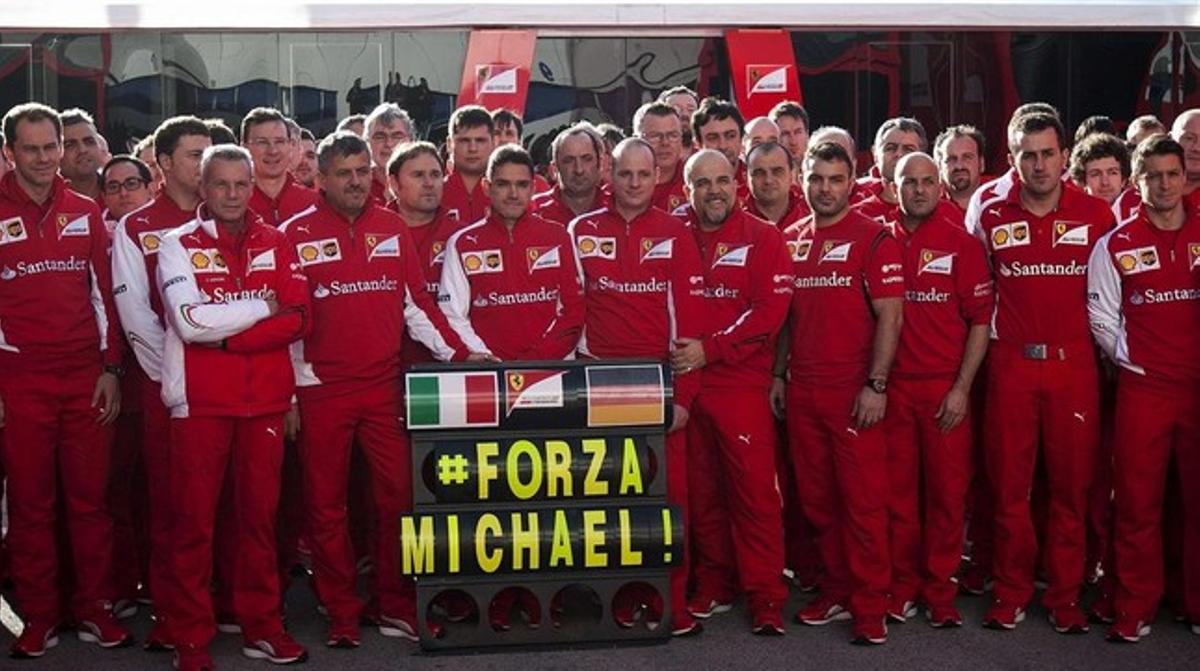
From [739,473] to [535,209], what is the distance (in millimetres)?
1509

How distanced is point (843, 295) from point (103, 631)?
3.08 m

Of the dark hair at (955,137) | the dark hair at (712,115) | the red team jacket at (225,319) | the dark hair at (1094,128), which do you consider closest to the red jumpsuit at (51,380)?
the red team jacket at (225,319)

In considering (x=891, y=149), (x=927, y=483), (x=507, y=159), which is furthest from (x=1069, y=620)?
(x=507, y=159)

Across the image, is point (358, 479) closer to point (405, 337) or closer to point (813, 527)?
point (405, 337)

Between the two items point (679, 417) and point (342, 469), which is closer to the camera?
point (342, 469)

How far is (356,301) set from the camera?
590 centimetres

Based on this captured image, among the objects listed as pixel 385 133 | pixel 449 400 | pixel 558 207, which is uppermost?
pixel 385 133

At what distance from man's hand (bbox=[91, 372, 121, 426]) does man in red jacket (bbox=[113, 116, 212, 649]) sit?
0.12 meters

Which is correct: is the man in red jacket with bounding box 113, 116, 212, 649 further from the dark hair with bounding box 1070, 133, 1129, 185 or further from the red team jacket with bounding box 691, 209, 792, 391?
the dark hair with bounding box 1070, 133, 1129, 185

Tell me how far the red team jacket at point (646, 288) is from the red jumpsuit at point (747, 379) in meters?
0.10

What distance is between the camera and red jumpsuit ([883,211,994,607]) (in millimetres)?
6062

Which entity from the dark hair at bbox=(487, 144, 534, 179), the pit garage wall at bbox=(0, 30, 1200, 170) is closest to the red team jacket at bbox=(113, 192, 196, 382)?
the dark hair at bbox=(487, 144, 534, 179)

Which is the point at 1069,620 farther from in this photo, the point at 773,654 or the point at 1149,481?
the point at 773,654

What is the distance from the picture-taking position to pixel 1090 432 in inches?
237
